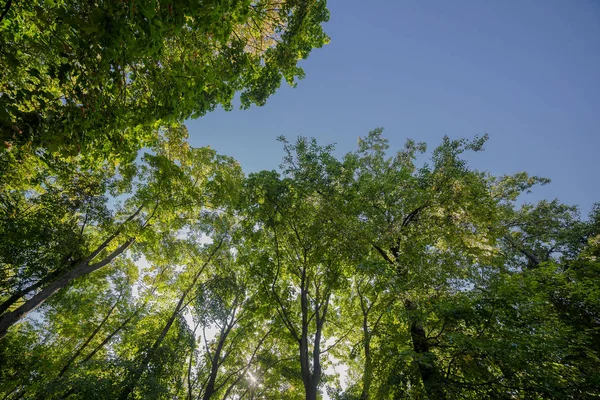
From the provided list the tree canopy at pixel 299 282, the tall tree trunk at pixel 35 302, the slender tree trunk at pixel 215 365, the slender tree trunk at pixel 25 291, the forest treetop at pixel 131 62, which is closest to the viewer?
the forest treetop at pixel 131 62

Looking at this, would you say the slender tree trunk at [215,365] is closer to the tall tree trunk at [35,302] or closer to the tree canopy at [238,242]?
the tree canopy at [238,242]

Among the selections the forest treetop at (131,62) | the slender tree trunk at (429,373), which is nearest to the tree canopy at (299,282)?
the slender tree trunk at (429,373)

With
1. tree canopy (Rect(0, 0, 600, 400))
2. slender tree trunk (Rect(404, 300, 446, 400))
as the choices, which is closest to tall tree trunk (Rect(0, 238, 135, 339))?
tree canopy (Rect(0, 0, 600, 400))

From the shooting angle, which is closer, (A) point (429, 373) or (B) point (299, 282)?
(A) point (429, 373)

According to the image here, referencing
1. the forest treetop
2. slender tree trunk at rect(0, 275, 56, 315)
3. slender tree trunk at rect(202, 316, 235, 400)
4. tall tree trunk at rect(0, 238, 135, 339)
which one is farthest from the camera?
slender tree trunk at rect(202, 316, 235, 400)

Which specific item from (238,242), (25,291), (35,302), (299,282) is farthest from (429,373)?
(25,291)

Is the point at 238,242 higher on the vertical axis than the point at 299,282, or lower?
higher

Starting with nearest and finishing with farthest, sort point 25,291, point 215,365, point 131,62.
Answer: point 131,62 < point 25,291 < point 215,365

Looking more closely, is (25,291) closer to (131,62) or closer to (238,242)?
(238,242)

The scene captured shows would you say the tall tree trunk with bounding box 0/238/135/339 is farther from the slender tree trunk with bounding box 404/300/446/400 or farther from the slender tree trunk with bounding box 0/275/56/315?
the slender tree trunk with bounding box 404/300/446/400

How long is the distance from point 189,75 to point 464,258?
10.8 metres

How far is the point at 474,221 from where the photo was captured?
370 inches

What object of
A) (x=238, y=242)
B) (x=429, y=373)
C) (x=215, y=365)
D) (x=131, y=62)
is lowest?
(x=429, y=373)

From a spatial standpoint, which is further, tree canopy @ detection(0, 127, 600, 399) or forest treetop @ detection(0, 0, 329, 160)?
tree canopy @ detection(0, 127, 600, 399)
